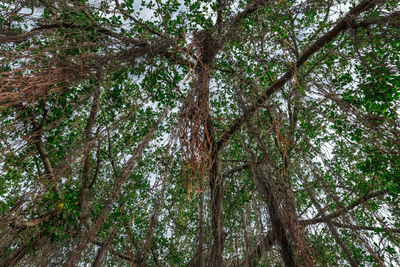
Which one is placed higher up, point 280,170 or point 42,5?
point 42,5

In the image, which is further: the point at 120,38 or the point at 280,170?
the point at 120,38

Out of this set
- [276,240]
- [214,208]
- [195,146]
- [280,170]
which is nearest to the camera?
[195,146]

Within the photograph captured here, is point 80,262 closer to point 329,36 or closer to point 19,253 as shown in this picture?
point 19,253

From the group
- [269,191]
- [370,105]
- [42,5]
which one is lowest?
[269,191]

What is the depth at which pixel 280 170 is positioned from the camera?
48.5 inches

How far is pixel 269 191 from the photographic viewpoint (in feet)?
3.73

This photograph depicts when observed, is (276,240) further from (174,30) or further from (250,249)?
(174,30)

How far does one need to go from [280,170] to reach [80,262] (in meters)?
1.31

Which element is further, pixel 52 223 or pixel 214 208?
pixel 52 223

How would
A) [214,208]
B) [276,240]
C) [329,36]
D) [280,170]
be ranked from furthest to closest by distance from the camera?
[329,36], [214,208], [280,170], [276,240]

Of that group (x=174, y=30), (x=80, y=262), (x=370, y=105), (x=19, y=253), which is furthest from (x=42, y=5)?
(x=370, y=105)

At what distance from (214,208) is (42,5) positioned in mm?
2431

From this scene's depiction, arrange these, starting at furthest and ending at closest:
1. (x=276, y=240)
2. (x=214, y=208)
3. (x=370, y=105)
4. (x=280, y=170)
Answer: (x=370, y=105)
(x=214, y=208)
(x=280, y=170)
(x=276, y=240)

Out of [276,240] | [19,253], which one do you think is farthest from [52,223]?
[276,240]
